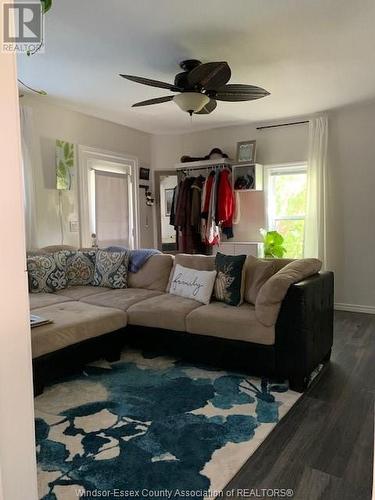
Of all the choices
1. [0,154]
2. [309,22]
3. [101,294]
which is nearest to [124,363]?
[101,294]

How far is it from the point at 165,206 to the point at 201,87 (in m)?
2.97

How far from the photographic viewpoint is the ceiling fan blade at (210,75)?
255 centimetres

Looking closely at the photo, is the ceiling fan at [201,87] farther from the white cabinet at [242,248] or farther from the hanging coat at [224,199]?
the white cabinet at [242,248]

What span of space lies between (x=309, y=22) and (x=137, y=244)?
377cm

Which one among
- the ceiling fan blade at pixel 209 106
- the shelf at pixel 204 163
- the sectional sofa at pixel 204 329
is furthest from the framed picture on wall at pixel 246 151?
the sectional sofa at pixel 204 329

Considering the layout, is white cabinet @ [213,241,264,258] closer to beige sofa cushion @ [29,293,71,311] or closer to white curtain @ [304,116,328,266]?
white curtain @ [304,116,328,266]

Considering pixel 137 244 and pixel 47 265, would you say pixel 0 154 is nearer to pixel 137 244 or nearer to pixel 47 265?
pixel 47 265

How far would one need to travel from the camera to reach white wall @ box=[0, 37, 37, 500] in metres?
0.71

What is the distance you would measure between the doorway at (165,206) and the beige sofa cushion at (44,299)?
2538mm

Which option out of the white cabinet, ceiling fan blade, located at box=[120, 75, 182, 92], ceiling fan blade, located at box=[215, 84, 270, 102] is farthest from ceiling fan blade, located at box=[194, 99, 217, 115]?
the white cabinet

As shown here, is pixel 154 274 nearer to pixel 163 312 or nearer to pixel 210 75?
pixel 163 312

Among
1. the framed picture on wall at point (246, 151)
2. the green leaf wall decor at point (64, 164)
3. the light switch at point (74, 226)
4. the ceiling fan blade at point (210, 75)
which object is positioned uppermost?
the ceiling fan blade at point (210, 75)

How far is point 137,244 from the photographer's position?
560 cm

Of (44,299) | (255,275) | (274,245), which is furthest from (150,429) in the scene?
(274,245)
